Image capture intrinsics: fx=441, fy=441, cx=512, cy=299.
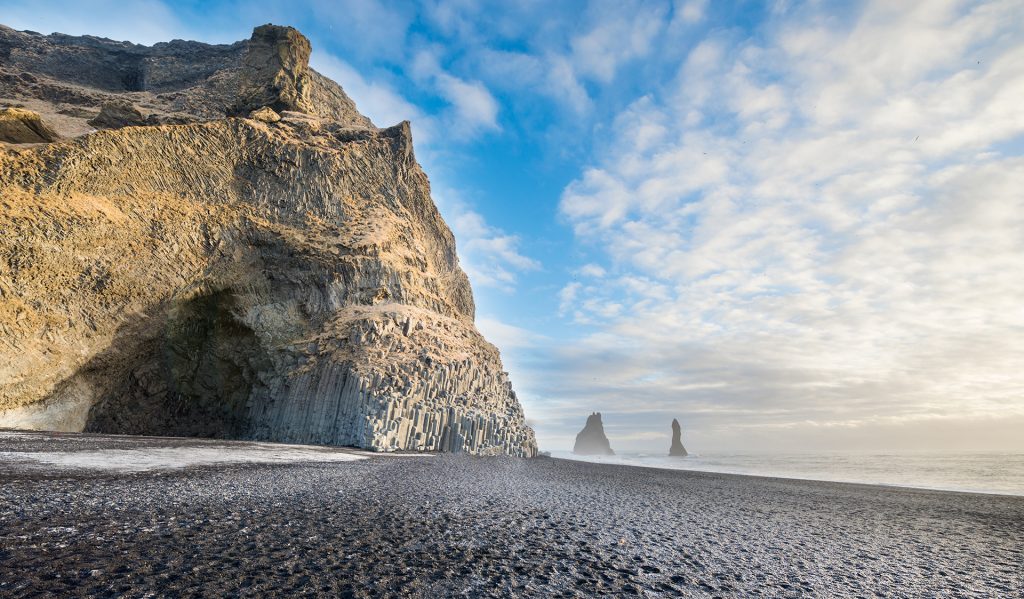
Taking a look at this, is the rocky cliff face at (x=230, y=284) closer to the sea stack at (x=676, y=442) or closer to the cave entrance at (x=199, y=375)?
the cave entrance at (x=199, y=375)

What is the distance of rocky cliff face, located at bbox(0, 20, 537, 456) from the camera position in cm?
2692

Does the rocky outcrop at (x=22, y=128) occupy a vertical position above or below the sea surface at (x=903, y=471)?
above

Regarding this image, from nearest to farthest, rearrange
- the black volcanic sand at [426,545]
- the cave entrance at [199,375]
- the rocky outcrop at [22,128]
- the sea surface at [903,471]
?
the black volcanic sand at [426,545] → the sea surface at [903,471] → the rocky outcrop at [22,128] → the cave entrance at [199,375]

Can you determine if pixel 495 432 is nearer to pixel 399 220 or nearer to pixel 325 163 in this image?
pixel 399 220

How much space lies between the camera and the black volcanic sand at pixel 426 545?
370cm

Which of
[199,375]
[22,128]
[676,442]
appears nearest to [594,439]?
[676,442]

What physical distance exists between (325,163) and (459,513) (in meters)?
42.5

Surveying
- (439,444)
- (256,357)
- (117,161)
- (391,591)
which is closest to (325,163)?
(117,161)

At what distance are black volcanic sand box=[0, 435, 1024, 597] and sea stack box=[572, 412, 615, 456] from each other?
190 m

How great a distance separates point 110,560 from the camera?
377cm

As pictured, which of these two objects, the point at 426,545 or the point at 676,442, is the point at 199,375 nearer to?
the point at 426,545

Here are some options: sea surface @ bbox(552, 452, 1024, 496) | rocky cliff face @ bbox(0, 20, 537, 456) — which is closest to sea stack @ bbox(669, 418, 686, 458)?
sea surface @ bbox(552, 452, 1024, 496)

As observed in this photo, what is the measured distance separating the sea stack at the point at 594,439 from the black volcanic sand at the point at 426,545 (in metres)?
190

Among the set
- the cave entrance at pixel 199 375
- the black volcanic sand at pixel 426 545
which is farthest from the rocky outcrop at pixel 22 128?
the black volcanic sand at pixel 426 545
